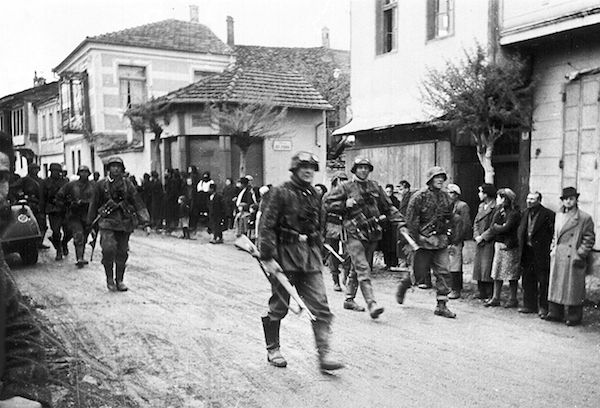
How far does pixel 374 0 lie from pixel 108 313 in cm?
1007

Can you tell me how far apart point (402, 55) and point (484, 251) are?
239 inches

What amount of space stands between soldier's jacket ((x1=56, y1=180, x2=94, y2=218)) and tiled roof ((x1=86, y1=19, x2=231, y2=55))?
1719cm

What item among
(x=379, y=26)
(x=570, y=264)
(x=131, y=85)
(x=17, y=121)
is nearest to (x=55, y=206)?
(x=379, y=26)

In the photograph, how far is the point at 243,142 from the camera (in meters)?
17.3

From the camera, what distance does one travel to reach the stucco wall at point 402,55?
37.1ft

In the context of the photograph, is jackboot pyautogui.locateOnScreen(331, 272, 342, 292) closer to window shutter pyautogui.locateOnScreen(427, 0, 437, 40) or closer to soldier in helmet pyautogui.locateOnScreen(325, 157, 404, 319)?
soldier in helmet pyautogui.locateOnScreen(325, 157, 404, 319)

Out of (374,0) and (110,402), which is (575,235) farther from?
(374,0)

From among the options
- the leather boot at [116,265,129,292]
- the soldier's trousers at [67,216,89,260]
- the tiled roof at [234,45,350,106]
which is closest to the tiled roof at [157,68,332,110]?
the tiled roof at [234,45,350,106]

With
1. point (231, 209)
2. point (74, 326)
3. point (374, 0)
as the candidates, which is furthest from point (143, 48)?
point (74, 326)

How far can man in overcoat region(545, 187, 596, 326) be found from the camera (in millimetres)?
7117

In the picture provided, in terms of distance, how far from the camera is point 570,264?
7188mm

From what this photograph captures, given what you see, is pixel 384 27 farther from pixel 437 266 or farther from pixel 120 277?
pixel 120 277

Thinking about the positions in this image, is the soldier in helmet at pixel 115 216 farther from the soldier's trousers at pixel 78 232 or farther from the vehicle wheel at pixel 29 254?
the vehicle wheel at pixel 29 254

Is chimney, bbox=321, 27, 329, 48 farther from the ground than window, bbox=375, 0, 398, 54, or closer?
farther from the ground
